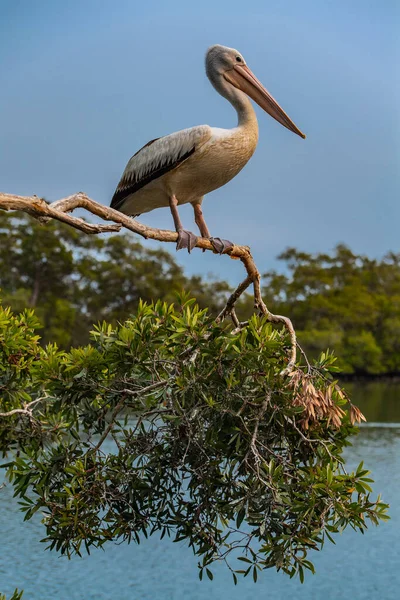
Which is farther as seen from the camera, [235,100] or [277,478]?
[235,100]

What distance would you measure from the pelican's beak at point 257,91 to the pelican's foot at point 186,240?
4.57 feet

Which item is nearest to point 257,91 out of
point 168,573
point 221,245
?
point 221,245

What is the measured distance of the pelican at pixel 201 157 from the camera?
5.66m

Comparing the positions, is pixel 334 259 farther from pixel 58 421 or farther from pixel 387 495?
pixel 58 421

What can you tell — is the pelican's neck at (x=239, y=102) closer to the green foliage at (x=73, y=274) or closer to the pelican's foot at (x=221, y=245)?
the pelican's foot at (x=221, y=245)

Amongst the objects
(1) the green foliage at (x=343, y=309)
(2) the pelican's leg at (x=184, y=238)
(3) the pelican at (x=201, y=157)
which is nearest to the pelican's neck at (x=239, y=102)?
(3) the pelican at (x=201, y=157)

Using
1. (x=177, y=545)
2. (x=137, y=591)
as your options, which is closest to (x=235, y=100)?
(x=137, y=591)

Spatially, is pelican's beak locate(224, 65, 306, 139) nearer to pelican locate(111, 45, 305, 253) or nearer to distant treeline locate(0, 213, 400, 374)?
pelican locate(111, 45, 305, 253)

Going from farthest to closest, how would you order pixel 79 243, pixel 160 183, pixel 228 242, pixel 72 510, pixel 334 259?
1. pixel 334 259
2. pixel 79 243
3. pixel 160 183
4. pixel 228 242
5. pixel 72 510

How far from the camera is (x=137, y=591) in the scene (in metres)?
12.5

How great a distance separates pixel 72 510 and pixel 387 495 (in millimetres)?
13929

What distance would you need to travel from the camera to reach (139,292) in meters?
48.6

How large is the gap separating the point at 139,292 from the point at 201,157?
43112 millimetres

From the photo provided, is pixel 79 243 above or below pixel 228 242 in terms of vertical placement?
above
